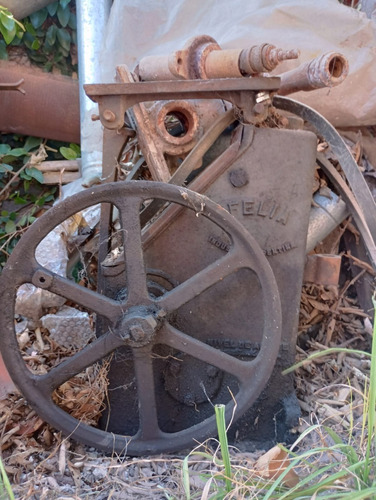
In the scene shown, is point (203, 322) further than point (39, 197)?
No

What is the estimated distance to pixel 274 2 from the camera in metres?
2.35

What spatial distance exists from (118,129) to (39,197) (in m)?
1.37

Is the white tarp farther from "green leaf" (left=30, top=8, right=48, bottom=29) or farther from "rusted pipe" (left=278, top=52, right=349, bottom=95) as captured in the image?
"green leaf" (left=30, top=8, right=48, bottom=29)

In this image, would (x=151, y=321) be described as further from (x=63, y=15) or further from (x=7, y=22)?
(x=63, y=15)

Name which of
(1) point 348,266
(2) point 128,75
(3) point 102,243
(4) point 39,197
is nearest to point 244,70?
(2) point 128,75

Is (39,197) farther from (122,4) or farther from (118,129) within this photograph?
(118,129)

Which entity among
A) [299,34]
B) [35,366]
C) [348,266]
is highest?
[299,34]

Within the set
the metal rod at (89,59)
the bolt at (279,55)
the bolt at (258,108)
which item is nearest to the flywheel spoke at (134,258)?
the bolt at (258,108)

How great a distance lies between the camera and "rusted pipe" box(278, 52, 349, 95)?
1683mm

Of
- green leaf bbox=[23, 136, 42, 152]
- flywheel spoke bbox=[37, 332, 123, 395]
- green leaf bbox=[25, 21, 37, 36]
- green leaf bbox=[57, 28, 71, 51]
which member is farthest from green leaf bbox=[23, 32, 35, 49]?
flywheel spoke bbox=[37, 332, 123, 395]

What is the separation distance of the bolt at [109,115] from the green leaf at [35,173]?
1288 millimetres

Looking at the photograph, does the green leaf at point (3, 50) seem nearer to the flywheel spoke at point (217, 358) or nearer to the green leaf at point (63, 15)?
the green leaf at point (63, 15)

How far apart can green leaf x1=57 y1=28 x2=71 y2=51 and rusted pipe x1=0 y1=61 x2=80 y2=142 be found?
0.23m

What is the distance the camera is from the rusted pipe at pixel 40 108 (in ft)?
9.43
